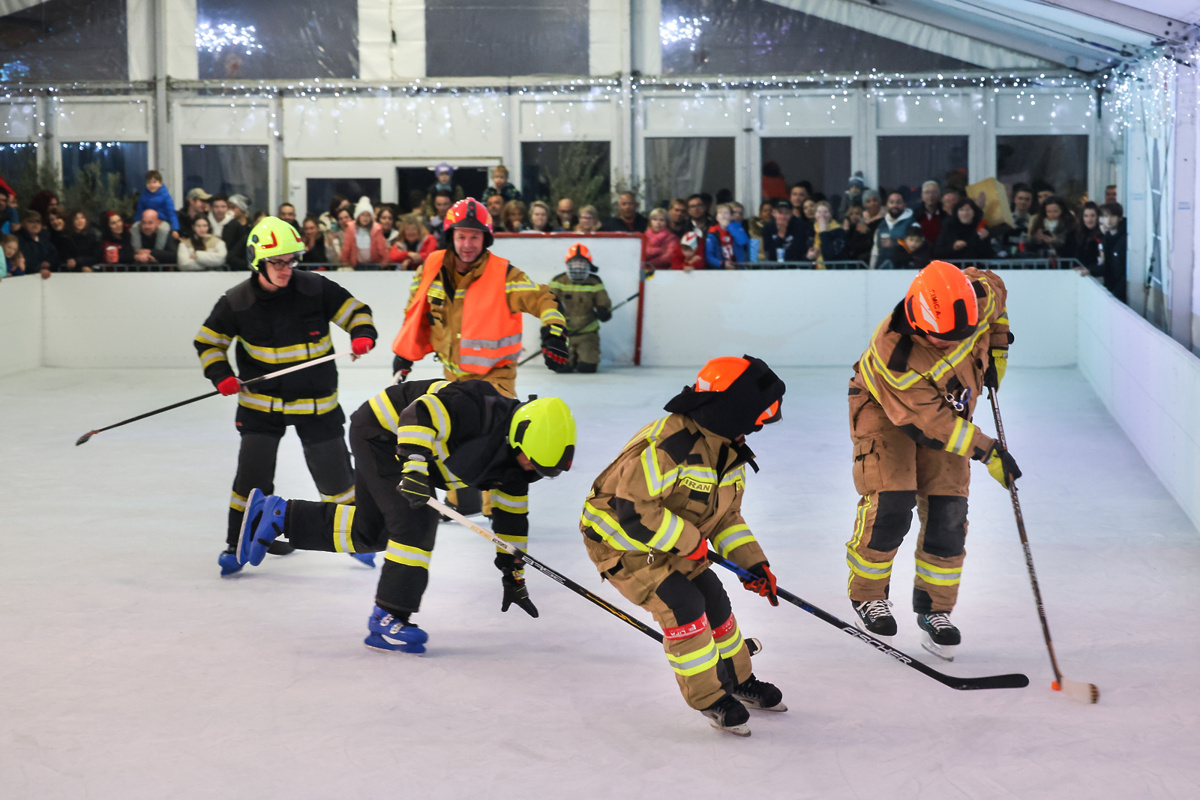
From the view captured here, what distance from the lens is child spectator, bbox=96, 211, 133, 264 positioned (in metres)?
12.3

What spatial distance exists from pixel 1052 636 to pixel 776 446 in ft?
12.0

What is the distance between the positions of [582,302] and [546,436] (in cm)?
776

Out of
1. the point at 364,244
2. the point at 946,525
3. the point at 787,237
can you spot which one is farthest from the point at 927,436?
the point at 364,244

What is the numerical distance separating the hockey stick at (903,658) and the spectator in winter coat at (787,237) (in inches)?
329

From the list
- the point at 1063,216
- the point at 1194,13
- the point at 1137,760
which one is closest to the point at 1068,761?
the point at 1137,760

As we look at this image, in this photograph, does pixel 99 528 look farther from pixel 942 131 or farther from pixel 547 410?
pixel 942 131

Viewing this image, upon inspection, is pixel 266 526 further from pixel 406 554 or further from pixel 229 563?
pixel 406 554

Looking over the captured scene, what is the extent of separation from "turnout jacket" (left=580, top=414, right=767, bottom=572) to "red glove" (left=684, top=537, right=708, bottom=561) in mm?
13

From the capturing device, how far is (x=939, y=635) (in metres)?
4.29

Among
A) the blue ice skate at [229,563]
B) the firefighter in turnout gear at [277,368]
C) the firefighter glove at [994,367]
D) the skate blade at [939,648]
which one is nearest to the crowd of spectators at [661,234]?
the firefighter in turnout gear at [277,368]

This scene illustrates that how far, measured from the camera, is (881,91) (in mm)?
14516

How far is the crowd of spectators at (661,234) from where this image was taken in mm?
11625

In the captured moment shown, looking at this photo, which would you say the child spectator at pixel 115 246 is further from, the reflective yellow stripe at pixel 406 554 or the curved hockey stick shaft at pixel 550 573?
the curved hockey stick shaft at pixel 550 573

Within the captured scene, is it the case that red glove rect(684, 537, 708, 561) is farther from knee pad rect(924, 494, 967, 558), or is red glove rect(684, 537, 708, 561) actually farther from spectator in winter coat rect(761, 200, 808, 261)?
spectator in winter coat rect(761, 200, 808, 261)
